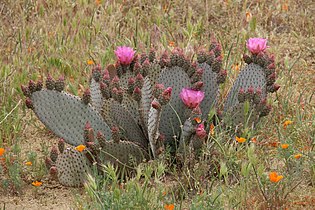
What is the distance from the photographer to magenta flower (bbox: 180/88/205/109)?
3.99m

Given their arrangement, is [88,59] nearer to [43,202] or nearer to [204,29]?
[204,29]

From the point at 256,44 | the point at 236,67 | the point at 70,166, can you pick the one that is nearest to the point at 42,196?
the point at 70,166

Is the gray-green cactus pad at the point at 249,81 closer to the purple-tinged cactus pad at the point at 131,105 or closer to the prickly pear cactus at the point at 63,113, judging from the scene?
the purple-tinged cactus pad at the point at 131,105

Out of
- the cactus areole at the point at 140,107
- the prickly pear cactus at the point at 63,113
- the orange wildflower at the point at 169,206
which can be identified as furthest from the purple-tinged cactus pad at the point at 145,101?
the orange wildflower at the point at 169,206

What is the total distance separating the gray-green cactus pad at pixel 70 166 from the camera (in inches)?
158

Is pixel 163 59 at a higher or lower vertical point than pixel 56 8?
higher

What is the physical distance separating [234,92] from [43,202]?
50.2 inches

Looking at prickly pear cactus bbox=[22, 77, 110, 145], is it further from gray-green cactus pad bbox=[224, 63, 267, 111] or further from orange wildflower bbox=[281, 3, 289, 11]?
orange wildflower bbox=[281, 3, 289, 11]

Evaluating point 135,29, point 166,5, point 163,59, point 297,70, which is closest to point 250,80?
point 163,59

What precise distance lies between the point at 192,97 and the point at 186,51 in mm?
1274

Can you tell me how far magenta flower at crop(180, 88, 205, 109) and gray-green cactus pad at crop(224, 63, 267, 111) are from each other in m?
0.46

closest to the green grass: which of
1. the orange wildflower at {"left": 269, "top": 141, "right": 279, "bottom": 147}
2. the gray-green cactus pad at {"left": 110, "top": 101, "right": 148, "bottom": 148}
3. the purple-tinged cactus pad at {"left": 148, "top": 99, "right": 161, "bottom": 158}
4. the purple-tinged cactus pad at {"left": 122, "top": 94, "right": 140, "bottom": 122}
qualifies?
the orange wildflower at {"left": 269, "top": 141, "right": 279, "bottom": 147}

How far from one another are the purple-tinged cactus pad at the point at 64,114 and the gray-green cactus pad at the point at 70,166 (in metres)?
0.23

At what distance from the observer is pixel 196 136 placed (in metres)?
3.98
